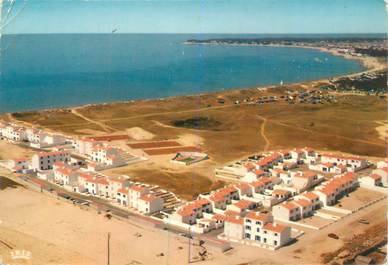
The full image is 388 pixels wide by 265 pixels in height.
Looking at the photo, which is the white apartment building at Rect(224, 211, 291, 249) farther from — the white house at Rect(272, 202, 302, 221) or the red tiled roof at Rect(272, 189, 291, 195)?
the red tiled roof at Rect(272, 189, 291, 195)

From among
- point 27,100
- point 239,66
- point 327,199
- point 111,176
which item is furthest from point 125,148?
point 239,66

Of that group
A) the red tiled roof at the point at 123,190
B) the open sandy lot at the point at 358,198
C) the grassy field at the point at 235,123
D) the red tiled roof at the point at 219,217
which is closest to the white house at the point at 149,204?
the red tiled roof at the point at 123,190

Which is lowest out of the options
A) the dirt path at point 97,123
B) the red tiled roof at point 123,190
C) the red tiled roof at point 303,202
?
the red tiled roof at point 303,202

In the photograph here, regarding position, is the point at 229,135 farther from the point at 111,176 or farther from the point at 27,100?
the point at 27,100

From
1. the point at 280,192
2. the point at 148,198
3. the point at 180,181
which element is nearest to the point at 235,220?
the point at 148,198

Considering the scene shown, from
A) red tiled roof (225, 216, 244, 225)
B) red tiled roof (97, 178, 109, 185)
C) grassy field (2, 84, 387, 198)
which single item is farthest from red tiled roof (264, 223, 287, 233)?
red tiled roof (97, 178, 109, 185)

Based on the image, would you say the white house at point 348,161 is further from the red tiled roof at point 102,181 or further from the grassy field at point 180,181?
the red tiled roof at point 102,181

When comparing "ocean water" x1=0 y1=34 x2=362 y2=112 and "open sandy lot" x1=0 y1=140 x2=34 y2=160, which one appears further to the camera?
"ocean water" x1=0 y1=34 x2=362 y2=112

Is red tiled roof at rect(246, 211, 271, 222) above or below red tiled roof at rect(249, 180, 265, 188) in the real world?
above

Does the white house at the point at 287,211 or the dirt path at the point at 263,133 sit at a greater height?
the dirt path at the point at 263,133

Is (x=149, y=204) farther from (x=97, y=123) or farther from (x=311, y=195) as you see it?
(x=97, y=123)

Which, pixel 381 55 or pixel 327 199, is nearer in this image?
pixel 327 199
